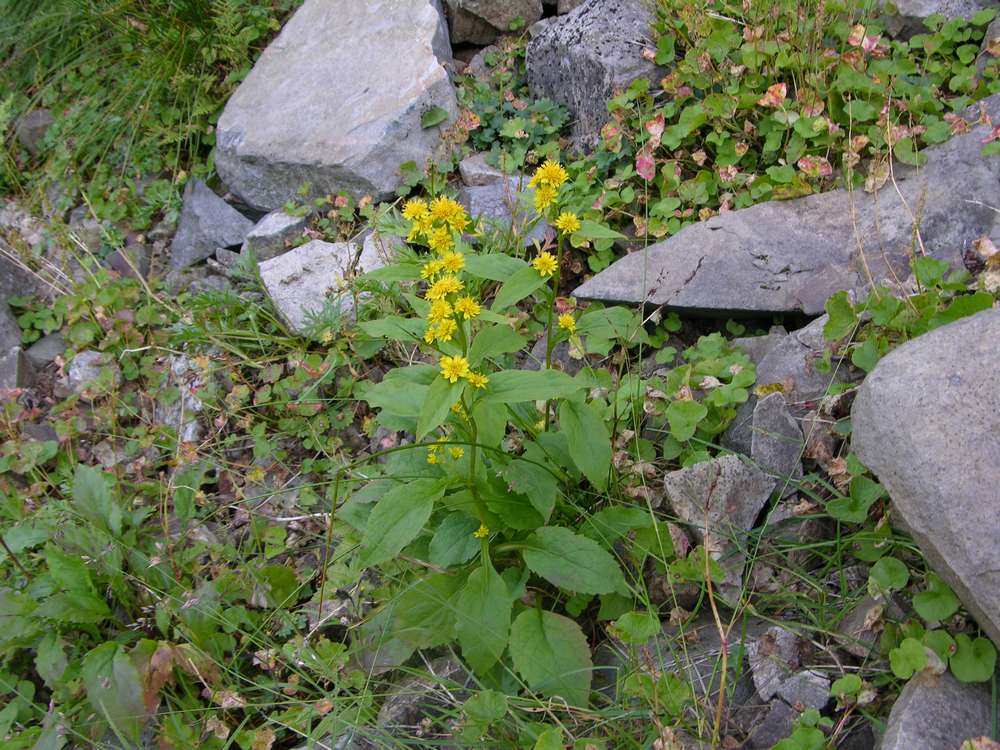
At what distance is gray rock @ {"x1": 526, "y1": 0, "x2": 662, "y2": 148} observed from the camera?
3824mm

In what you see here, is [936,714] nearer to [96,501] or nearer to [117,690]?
[117,690]

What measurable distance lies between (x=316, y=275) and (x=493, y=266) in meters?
1.85

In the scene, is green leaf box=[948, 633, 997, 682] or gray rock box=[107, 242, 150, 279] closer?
green leaf box=[948, 633, 997, 682]

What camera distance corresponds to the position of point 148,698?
2412 millimetres

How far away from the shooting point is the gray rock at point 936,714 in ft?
5.52

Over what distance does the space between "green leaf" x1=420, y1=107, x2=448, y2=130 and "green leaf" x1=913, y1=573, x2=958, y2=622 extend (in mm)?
3192

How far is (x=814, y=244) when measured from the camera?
9.76 feet

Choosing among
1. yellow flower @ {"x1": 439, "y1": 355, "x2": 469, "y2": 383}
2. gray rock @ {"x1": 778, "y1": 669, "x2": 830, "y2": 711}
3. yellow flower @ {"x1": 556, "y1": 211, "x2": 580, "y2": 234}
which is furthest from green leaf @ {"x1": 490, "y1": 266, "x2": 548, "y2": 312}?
gray rock @ {"x1": 778, "y1": 669, "x2": 830, "y2": 711}

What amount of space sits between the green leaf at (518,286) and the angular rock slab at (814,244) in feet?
3.23

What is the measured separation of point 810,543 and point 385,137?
2865mm

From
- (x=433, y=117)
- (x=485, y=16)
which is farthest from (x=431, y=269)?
(x=485, y=16)

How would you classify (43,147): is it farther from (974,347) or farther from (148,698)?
(974,347)

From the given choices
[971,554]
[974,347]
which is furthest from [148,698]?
[974,347]

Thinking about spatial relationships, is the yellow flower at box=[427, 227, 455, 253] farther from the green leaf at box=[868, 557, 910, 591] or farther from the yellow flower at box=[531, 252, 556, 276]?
the green leaf at box=[868, 557, 910, 591]
